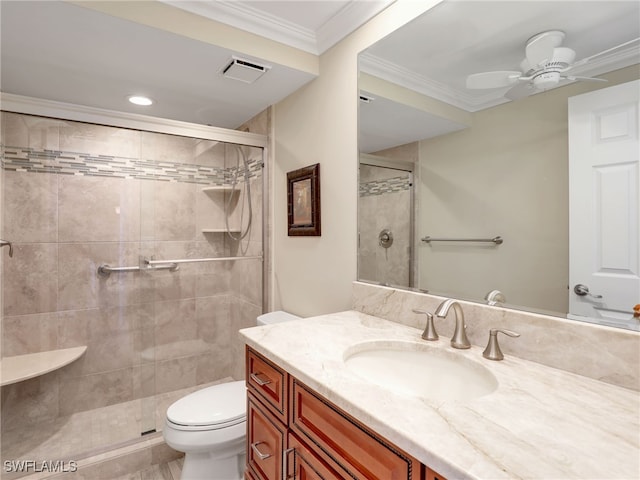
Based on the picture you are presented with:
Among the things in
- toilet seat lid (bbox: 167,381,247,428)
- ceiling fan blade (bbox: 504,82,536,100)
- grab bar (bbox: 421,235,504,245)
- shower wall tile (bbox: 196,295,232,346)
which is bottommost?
toilet seat lid (bbox: 167,381,247,428)

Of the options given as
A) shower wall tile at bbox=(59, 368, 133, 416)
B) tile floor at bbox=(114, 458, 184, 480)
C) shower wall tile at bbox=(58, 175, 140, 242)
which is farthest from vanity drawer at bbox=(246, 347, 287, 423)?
shower wall tile at bbox=(59, 368, 133, 416)

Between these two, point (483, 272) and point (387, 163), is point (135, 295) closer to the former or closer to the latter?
point (387, 163)

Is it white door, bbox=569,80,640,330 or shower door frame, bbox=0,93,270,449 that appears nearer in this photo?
white door, bbox=569,80,640,330

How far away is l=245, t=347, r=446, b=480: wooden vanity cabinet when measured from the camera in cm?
68

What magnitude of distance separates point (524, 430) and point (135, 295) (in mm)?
2374

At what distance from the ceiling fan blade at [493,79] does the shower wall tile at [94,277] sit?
2.13 metres

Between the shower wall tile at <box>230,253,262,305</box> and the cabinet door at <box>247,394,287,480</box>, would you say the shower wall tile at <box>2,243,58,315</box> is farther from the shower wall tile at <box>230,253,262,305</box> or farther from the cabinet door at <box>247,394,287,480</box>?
the cabinet door at <box>247,394,287,480</box>

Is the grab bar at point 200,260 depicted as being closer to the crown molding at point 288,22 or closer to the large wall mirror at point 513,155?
the large wall mirror at point 513,155

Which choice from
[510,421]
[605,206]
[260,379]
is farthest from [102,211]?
[605,206]

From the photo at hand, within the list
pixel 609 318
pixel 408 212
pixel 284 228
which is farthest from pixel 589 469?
pixel 284 228

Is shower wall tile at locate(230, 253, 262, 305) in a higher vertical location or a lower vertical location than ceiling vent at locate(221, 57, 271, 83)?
lower

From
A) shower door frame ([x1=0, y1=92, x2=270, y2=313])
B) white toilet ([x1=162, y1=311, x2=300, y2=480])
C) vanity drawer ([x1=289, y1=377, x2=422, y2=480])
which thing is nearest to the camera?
vanity drawer ([x1=289, y1=377, x2=422, y2=480])

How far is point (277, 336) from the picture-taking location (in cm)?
118

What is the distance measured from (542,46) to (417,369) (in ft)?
3.52
